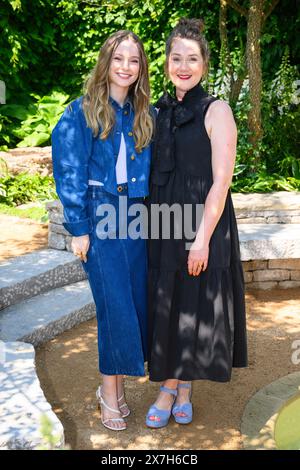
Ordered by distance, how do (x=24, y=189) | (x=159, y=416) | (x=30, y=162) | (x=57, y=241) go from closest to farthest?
(x=159, y=416) → (x=57, y=241) → (x=24, y=189) → (x=30, y=162)

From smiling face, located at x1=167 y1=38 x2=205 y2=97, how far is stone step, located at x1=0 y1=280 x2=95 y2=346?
76.5 inches

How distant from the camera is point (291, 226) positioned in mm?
5648

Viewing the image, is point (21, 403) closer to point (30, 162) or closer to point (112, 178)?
point (112, 178)

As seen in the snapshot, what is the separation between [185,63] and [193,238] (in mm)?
796

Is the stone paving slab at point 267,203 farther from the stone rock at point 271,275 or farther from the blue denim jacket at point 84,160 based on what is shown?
the blue denim jacket at point 84,160

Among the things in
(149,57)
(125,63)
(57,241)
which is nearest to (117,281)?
(125,63)

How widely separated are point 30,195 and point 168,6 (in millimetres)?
2945

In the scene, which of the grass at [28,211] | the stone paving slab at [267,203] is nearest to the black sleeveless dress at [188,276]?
the stone paving slab at [267,203]

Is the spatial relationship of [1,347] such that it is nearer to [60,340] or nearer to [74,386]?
[74,386]

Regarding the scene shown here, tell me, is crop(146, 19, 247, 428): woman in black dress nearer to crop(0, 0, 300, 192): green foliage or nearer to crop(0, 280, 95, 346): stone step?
crop(0, 280, 95, 346): stone step

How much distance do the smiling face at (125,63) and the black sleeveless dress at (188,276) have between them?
0.84 ft

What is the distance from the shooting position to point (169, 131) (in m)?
3.10

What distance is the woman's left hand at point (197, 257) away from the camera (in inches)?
121

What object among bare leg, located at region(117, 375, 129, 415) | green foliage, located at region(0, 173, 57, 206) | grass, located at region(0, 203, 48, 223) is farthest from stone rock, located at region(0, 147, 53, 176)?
bare leg, located at region(117, 375, 129, 415)
